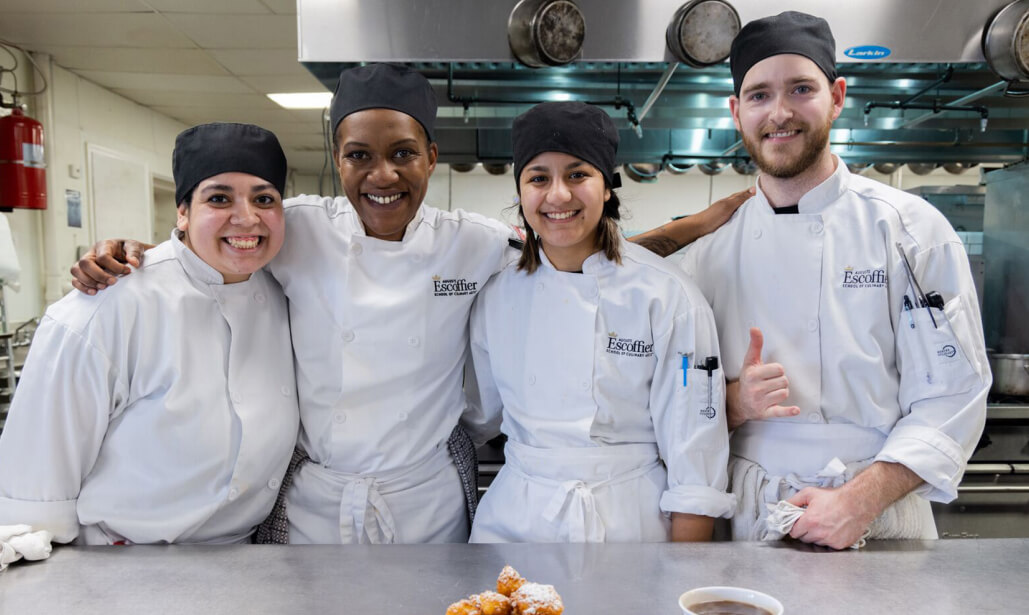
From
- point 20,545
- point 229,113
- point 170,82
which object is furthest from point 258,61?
point 20,545

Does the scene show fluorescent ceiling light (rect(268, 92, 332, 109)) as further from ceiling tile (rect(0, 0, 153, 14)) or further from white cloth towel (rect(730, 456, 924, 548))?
white cloth towel (rect(730, 456, 924, 548))

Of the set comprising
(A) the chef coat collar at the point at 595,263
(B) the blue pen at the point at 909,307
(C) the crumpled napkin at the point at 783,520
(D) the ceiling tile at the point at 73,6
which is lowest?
(C) the crumpled napkin at the point at 783,520

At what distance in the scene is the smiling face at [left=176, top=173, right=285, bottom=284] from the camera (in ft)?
4.55

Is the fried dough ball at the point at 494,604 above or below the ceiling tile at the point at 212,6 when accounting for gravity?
below

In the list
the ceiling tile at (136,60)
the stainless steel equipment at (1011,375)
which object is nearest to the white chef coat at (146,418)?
the stainless steel equipment at (1011,375)

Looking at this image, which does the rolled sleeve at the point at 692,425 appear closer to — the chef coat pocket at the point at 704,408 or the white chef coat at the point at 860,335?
the chef coat pocket at the point at 704,408

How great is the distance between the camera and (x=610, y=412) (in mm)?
1445

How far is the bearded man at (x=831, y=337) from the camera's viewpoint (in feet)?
4.29

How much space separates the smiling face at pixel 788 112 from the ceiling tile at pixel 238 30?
335 cm

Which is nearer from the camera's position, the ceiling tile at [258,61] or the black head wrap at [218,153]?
the black head wrap at [218,153]

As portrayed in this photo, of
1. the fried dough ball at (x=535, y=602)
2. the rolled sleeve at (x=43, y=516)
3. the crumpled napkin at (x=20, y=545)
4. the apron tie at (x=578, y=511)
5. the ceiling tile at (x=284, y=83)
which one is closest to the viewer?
the fried dough ball at (x=535, y=602)

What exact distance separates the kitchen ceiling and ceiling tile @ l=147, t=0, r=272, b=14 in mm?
11

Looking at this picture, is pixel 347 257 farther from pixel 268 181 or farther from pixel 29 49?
pixel 29 49

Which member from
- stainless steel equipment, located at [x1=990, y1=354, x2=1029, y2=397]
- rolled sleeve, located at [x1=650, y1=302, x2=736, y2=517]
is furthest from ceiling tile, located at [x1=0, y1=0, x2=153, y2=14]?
stainless steel equipment, located at [x1=990, y1=354, x2=1029, y2=397]
